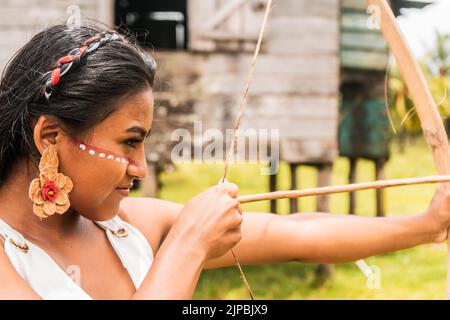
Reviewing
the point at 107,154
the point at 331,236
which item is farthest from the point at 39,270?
the point at 331,236

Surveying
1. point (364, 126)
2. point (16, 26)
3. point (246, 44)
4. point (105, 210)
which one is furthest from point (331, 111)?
point (105, 210)

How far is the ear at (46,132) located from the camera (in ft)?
3.93

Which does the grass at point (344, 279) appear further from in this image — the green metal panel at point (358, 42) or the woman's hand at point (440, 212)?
the woman's hand at point (440, 212)

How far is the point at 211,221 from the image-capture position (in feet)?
3.76

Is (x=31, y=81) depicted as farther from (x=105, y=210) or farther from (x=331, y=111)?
(x=331, y=111)

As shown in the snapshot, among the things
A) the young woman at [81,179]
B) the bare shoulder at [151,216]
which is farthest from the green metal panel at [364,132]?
the young woman at [81,179]

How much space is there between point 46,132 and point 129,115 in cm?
16

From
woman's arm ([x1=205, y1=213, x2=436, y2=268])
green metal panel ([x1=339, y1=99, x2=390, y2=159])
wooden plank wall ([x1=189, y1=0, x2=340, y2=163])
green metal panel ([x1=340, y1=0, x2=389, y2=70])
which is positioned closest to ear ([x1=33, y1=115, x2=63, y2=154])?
woman's arm ([x1=205, y1=213, x2=436, y2=268])

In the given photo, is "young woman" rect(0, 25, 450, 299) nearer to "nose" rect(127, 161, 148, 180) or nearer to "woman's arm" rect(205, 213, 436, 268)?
"nose" rect(127, 161, 148, 180)

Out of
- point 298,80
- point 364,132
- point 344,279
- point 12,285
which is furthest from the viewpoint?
point 364,132

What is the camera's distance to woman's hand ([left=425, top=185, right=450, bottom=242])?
1.47 meters

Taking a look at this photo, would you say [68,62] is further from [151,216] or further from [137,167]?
[151,216]

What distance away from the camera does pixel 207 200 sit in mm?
1161

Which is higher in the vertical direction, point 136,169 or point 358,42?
point 136,169
